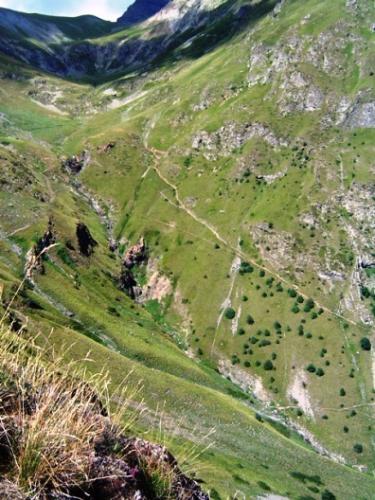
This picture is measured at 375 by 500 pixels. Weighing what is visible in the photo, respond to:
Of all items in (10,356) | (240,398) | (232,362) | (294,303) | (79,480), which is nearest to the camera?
(79,480)

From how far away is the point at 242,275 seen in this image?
14275 centimetres

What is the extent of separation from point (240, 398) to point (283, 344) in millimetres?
→ 22518

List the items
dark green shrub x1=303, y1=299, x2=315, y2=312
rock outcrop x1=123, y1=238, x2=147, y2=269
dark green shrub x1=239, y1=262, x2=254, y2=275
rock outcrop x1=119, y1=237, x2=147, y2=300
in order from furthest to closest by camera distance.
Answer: rock outcrop x1=123, y1=238, x2=147, y2=269
dark green shrub x1=239, y1=262, x2=254, y2=275
rock outcrop x1=119, y1=237, x2=147, y2=300
dark green shrub x1=303, y1=299, x2=315, y2=312

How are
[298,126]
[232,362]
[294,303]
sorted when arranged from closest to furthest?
[232,362] → [294,303] → [298,126]

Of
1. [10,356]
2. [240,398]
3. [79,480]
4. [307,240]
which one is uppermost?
[10,356]

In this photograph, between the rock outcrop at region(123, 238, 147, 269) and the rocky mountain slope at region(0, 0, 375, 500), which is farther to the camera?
the rock outcrop at region(123, 238, 147, 269)

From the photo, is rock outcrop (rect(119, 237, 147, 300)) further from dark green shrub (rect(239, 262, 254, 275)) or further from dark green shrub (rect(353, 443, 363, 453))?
dark green shrub (rect(353, 443, 363, 453))

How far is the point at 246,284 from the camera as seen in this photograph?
140m

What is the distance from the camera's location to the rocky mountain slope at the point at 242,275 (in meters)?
76.8

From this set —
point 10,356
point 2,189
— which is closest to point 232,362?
point 2,189

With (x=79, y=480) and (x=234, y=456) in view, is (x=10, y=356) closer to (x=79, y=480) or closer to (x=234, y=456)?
(x=79, y=480)

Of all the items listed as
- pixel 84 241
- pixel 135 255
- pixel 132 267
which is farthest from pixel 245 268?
pixel 84 241

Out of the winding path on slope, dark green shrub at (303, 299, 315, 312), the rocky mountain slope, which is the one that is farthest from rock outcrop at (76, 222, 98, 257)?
dark green shrub at (303, 299, 315, 312)

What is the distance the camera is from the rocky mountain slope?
252 feet
